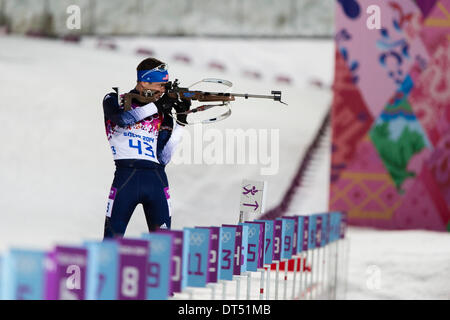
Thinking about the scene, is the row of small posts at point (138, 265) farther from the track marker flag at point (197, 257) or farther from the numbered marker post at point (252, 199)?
the numbered marker post at point (252, 199)

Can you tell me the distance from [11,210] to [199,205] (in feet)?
8.13

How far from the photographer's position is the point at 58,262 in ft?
7.85

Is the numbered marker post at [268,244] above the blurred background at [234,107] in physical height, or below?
below

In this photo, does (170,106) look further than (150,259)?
Yes

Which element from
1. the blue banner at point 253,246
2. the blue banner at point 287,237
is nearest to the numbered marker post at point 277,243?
the blue banner at point 287,237

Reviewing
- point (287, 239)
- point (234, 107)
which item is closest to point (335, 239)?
point (287, 239)

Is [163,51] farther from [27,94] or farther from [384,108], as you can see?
[384,108]

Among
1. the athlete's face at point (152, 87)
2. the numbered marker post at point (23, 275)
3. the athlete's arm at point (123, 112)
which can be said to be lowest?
the numbered marker post at point (23, 275)

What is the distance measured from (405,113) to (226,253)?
7515 mm

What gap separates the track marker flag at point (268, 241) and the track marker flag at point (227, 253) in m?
0.57

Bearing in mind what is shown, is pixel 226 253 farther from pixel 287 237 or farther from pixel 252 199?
pixel 252 199

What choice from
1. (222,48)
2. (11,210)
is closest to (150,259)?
(11,210)

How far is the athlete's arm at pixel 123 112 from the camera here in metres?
4.14

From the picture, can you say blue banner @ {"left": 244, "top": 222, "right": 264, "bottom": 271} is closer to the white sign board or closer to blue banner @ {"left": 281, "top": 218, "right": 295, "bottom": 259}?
blue banner @ {"left": 281, "top": 218, "right": 295, "bottom": 259}
